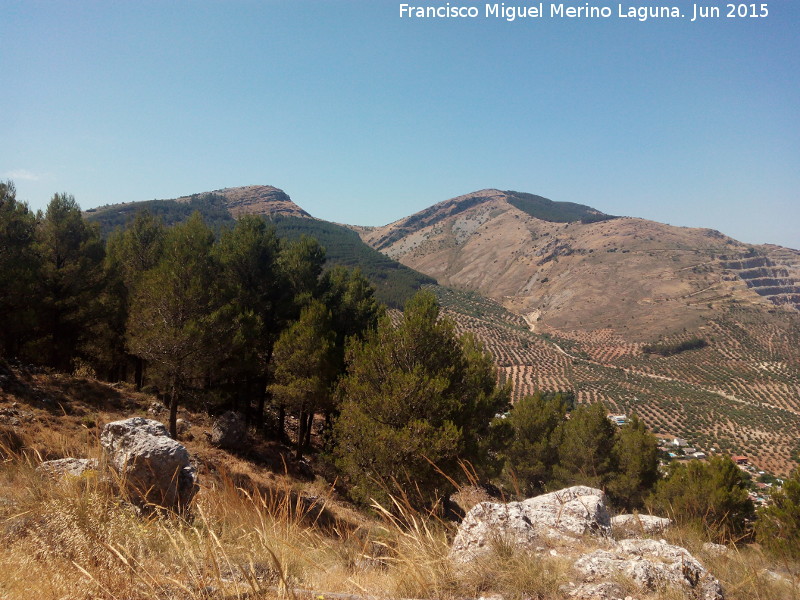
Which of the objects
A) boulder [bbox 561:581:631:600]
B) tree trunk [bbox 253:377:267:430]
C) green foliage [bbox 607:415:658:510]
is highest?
boulder [bbox 561:581:631:600]

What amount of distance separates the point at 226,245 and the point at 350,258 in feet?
454

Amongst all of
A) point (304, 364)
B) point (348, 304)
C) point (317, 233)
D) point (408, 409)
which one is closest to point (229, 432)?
point (304, 364)

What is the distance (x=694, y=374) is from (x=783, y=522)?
83.8 metres

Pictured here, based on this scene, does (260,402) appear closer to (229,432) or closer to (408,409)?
(229,432)

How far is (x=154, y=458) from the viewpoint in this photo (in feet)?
16.5

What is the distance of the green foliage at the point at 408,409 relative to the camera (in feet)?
34.8

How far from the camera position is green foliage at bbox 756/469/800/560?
11.5 metres

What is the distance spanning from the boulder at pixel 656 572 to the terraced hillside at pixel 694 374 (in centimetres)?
5407

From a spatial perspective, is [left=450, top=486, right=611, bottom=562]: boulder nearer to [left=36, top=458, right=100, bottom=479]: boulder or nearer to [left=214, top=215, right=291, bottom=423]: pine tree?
A: [left=36, top=458, right=100, bottom=479]: boulder

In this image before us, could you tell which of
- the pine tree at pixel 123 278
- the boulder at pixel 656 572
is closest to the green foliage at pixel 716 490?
the boulder at pixel 656 572

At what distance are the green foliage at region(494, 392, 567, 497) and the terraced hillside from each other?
118ft

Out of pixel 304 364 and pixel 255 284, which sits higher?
pixel 255 284

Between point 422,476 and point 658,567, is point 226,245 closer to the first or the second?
point 422,476

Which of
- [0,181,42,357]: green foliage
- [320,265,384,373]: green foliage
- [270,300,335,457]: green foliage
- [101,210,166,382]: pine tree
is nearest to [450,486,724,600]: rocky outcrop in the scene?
[270,300,335,457]: green foliage
